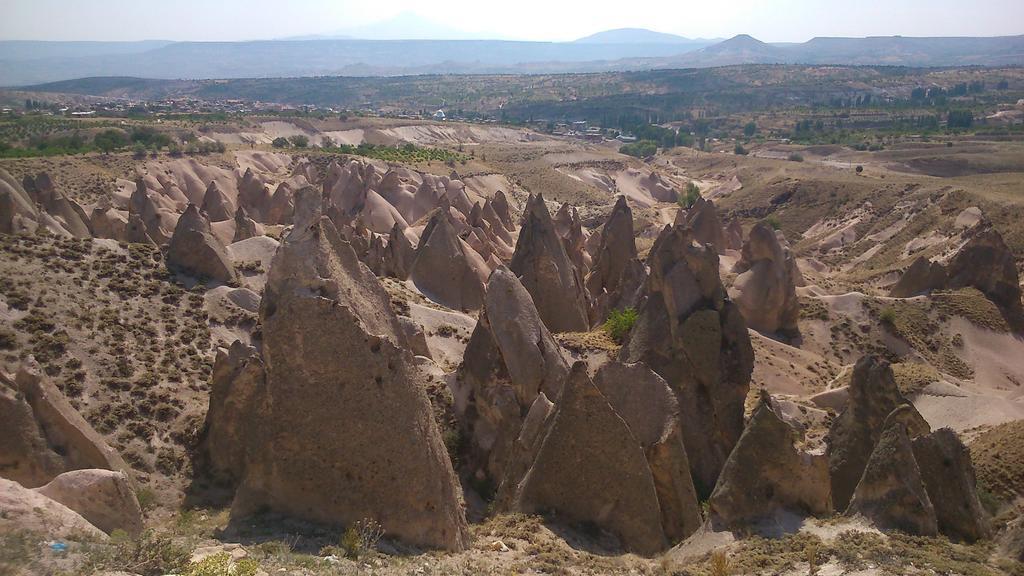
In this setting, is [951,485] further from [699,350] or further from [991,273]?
[991,273]

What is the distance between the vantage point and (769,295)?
105ft

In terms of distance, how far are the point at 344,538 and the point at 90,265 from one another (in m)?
15.0

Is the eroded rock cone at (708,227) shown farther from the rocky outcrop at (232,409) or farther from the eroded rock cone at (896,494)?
the rocky outcrop at (232,409)

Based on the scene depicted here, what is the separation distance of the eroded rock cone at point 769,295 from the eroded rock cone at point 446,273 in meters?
10.8

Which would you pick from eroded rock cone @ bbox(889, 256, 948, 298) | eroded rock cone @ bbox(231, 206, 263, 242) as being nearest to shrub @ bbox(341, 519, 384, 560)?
eroded rock cone @ bbox(231, 206, 263, 242)

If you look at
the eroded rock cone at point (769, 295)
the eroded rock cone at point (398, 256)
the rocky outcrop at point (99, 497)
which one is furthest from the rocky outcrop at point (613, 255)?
the rocky outcrop at point (99, 497)

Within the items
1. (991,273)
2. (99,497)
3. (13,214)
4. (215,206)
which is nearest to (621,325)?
(99,497)

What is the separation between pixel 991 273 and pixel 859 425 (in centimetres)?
2460

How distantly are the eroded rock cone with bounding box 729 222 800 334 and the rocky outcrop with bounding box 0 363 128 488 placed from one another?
972 inches

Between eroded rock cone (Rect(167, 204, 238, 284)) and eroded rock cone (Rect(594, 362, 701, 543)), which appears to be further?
eroded rock cone (Rect(167, 204, 238, 284))

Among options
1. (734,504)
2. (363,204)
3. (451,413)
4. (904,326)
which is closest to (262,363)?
(451,413)

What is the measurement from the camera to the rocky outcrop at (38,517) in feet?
28.8

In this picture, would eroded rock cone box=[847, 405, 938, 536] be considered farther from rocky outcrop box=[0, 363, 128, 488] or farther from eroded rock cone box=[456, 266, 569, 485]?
rocky outcrop box=[0, 363, 128, 488]

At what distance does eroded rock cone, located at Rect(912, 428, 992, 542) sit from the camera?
492 inches
